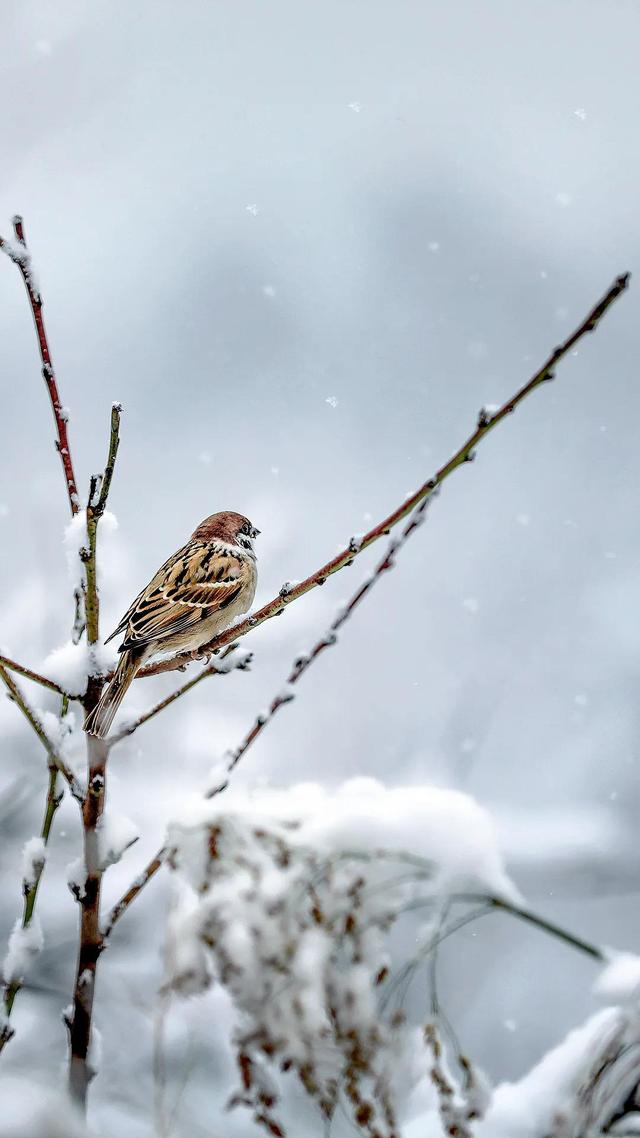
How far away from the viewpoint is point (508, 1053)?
2.53m

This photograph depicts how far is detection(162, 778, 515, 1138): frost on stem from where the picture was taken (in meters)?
0.93

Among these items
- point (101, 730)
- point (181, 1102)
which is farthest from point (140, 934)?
point (181, 1102)

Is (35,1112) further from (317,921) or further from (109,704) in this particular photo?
(109,704)

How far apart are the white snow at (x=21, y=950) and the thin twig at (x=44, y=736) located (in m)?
0.22

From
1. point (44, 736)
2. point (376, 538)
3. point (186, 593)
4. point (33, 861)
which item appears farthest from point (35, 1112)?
point (186, 593)

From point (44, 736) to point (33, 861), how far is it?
179mm

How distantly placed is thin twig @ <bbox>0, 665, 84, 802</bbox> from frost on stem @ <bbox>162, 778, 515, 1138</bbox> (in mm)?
273

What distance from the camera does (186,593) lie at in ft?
9.30

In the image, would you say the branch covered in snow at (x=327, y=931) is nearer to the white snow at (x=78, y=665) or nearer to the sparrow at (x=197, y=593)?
the white snow at (x=78, y=665)

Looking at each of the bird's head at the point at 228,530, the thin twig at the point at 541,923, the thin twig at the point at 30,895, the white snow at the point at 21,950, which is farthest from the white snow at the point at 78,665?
the bird's head at the point at 228,530

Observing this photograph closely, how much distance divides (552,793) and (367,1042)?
2.60 metres

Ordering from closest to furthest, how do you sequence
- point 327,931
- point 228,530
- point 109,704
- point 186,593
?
1. point 327,931
2. point 109,704
3. point 186,593
4. point 228,530

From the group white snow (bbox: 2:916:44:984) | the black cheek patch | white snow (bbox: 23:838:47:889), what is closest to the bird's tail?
white snow (bbox: 23:838:47:889)

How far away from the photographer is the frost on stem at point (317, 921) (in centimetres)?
93
